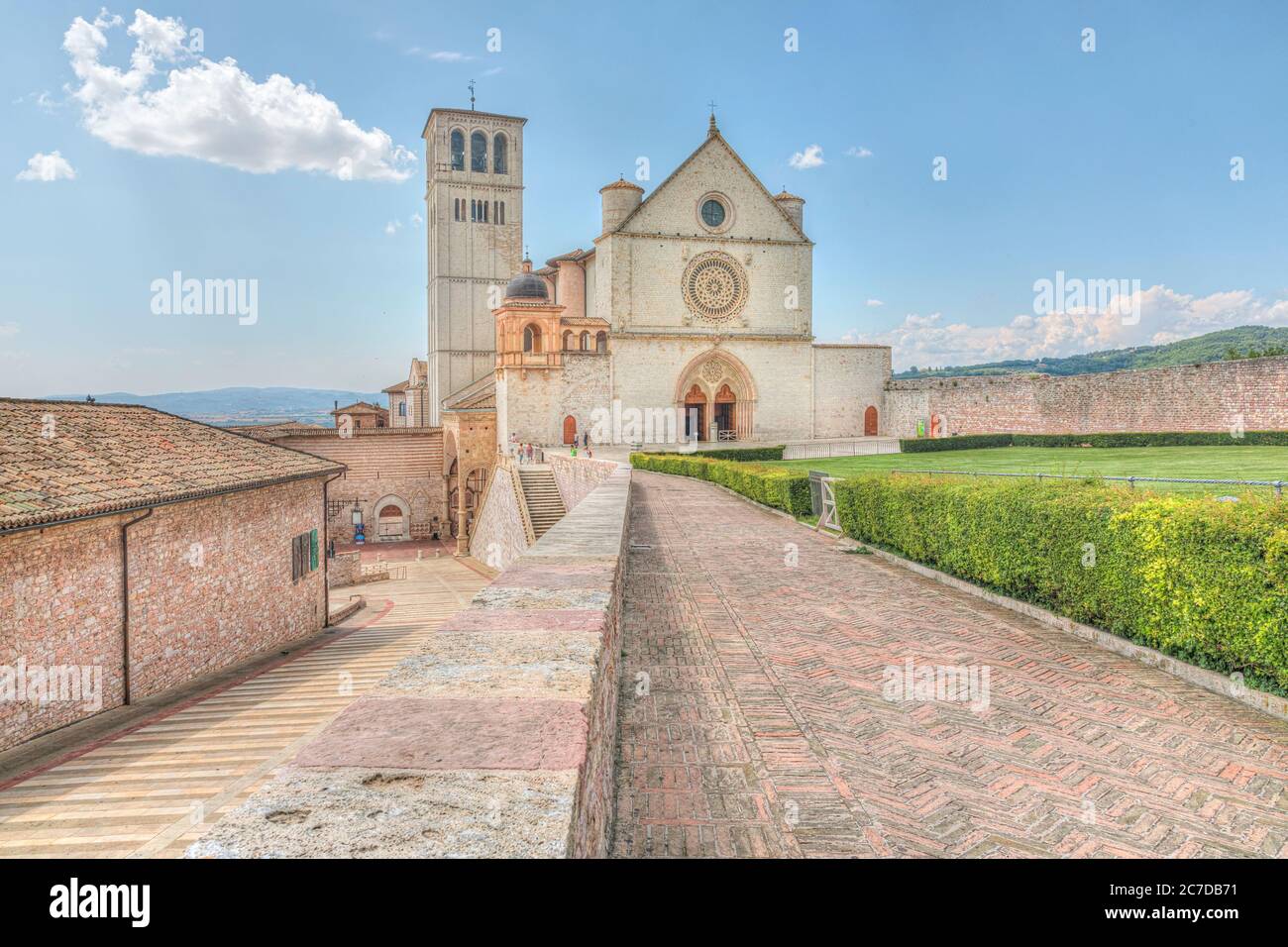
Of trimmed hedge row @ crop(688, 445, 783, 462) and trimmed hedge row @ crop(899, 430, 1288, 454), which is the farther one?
trimmed hedge row @ crop(688, 445, 783, 462)

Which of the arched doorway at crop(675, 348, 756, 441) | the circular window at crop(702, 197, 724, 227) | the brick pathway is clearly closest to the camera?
the brick pathway

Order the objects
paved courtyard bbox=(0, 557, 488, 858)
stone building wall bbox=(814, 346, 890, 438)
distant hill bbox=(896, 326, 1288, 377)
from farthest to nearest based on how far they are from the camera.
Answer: distant hill bbox=(896, 326, 1288, 377), stone building wall bbox=(814, 346, 890, 438), paved courtyard bbox=(0, 557, 488, 858)

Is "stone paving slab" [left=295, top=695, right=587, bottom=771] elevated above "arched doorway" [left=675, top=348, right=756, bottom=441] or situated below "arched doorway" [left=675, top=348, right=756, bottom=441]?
below

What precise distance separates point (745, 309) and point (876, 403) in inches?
396

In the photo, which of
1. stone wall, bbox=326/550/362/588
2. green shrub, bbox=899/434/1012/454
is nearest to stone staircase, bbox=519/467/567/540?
stone wall, bbox=326/550/362/588

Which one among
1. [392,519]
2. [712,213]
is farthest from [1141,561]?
[392,519]

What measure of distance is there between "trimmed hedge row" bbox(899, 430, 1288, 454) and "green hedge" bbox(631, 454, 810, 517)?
12346 millimetres

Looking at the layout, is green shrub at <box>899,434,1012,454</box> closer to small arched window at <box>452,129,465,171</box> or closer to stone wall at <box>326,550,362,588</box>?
stone wall at <box>326,550,362,588</box>

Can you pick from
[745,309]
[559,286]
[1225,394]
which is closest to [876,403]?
[745,309]

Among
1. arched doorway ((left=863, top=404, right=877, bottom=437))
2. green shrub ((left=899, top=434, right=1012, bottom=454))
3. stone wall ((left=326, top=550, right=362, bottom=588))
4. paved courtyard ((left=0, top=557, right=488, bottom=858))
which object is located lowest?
stone wall ((left=326, top=550, right=362, bottom=588))

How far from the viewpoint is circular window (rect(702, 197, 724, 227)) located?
143 ft
